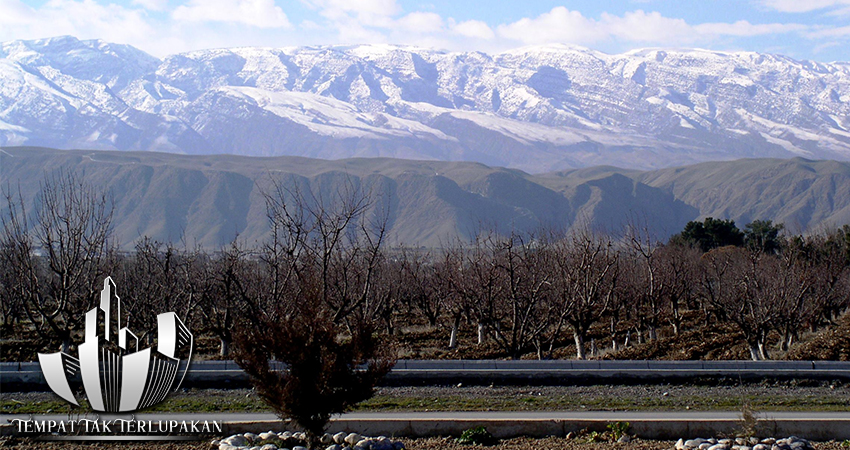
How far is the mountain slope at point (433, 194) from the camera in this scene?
151 metres

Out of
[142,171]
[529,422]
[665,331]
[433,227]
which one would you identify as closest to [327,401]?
[529,422]

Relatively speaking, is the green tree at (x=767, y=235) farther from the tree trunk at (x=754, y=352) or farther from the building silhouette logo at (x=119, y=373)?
the building silhouette logo at (x=119, y=373)

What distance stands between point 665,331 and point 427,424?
24.0m

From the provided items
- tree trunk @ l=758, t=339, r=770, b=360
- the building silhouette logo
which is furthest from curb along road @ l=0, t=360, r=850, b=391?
tree trunk @ l=758, t=339, r=770, b=360

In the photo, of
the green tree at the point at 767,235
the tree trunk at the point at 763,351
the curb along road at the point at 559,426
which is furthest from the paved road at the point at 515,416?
the green tree at the point at 767,235

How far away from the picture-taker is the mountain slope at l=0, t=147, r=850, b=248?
5935 inches

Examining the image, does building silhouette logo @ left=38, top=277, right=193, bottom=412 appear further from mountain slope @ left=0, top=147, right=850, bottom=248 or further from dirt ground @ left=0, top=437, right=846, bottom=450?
mountain slope @ left=0, top=147, right=850, bottom=248

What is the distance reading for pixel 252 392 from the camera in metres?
14.9

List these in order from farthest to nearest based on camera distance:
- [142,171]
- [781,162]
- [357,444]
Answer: [781,162] → [142,171] → [357,444]

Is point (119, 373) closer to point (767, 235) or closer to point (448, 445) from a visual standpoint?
point (448, 445)

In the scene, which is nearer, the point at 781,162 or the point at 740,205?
the point at 740,205

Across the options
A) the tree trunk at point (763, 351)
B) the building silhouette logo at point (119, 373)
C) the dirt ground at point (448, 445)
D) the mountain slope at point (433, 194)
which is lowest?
the tree trunk at point (763, 351)

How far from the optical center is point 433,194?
537 ft

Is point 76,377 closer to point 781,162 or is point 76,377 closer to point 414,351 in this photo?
point 414,351
